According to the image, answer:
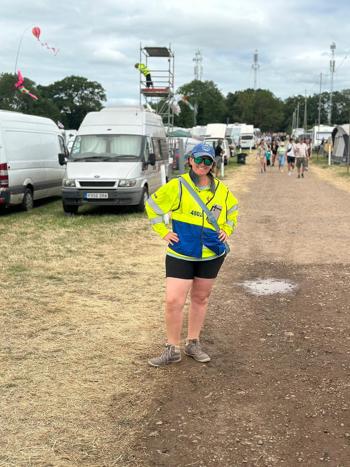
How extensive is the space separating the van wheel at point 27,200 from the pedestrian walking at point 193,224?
9473 millimetres

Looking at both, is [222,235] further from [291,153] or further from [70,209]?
[291,153]

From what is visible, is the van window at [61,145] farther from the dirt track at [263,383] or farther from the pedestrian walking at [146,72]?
the dirt track at [263,383]

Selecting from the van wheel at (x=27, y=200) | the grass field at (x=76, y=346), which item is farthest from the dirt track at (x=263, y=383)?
the van wheel at (x=27, y=200)

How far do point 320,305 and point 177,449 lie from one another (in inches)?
127

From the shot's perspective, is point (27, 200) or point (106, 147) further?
point (27, 200)

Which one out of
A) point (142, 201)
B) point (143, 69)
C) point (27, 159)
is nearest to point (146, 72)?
point (143, 69)

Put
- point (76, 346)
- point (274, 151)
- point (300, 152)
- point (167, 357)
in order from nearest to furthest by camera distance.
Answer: point (167, 357) → point (76, 346) → point (300, 152) → point (274, 151)

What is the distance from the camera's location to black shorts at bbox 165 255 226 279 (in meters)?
4.21

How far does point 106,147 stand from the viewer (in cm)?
1297

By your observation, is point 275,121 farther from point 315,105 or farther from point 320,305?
point 320,305

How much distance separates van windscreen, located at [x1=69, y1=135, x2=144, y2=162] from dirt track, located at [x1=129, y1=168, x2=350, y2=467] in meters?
5.75

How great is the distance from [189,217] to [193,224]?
0.20 ft

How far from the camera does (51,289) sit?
6.50 meters

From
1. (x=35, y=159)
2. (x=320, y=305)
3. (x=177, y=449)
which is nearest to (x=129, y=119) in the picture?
(x=35, y=159)
